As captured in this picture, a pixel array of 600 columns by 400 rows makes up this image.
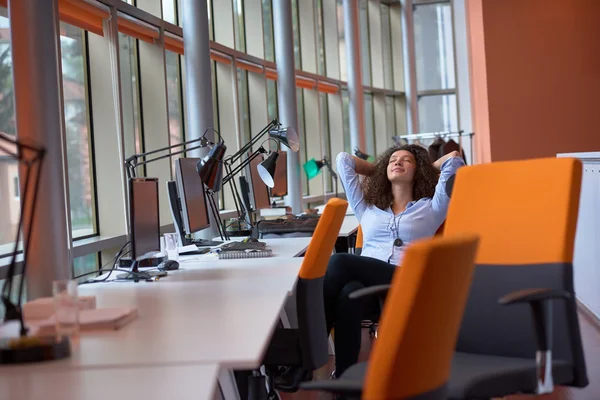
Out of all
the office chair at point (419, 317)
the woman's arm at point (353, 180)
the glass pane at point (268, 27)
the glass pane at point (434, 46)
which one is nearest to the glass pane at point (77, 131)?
the woman's arm at point (353, 180)

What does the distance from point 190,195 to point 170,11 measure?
13.3 ft

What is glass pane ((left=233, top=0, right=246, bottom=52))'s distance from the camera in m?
9.23

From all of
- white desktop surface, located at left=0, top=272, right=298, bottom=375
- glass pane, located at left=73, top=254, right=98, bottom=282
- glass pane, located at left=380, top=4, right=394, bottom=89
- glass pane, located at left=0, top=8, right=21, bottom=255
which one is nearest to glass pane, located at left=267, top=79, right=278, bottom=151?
glass pane, located at left=73, top=254, right=98, bottom=282

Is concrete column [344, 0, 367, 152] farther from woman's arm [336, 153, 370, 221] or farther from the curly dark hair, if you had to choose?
the curly dark hair

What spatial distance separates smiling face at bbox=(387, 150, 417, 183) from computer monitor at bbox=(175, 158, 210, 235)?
0.95m

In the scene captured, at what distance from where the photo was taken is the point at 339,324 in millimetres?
3322

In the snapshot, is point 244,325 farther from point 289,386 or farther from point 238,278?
point 238,278

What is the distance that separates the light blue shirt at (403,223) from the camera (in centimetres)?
383

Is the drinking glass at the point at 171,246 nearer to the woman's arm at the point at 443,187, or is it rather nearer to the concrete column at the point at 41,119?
the concrete column at the point at 41,119

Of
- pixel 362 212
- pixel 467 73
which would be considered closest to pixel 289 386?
pixel 362 212

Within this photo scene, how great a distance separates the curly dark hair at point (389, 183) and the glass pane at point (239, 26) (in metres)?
5.41

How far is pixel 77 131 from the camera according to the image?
217 inches

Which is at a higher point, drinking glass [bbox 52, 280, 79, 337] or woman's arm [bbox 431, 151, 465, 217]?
woman's arm [bbox 431, 151, 465, 217]

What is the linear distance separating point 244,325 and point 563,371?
0.93 m
